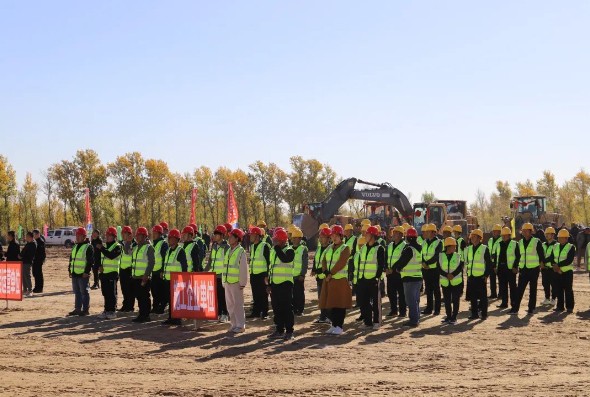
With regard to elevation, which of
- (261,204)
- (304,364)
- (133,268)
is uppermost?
(261,204)

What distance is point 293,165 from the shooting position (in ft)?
241

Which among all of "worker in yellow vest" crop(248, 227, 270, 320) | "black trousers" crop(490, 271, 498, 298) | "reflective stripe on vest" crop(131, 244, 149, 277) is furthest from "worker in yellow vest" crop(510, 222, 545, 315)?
"reflective stripe on vest" crop(131, 244, 149, 277)

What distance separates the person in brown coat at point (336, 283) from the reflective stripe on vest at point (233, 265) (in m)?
1.55

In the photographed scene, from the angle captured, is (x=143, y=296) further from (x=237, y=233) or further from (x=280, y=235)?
(x=280, y=235)

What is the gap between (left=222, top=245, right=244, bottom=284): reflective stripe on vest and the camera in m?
13.4

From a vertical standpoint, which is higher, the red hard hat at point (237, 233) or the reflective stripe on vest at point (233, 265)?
the red hard hat at point (237, 233)

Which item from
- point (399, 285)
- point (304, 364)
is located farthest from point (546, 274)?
point (304, 364)

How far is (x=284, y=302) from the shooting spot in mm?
12945

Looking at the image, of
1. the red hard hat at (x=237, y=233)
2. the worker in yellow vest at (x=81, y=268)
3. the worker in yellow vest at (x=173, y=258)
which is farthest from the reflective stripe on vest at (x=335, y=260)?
the worker in yellow vest at (x=81, y=268)

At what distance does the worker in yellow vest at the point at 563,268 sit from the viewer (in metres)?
17.0

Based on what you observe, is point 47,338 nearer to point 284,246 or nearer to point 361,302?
point 284,246

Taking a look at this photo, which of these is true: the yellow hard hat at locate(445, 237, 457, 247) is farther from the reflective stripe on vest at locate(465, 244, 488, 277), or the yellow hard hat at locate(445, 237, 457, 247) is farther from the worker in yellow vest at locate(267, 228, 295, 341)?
the worker in yellow vest at locate(267, 228, 295, 341)

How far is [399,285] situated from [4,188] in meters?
59.8

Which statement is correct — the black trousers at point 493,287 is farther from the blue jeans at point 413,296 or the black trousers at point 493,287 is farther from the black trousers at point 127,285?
the black trousers at point 127,285
